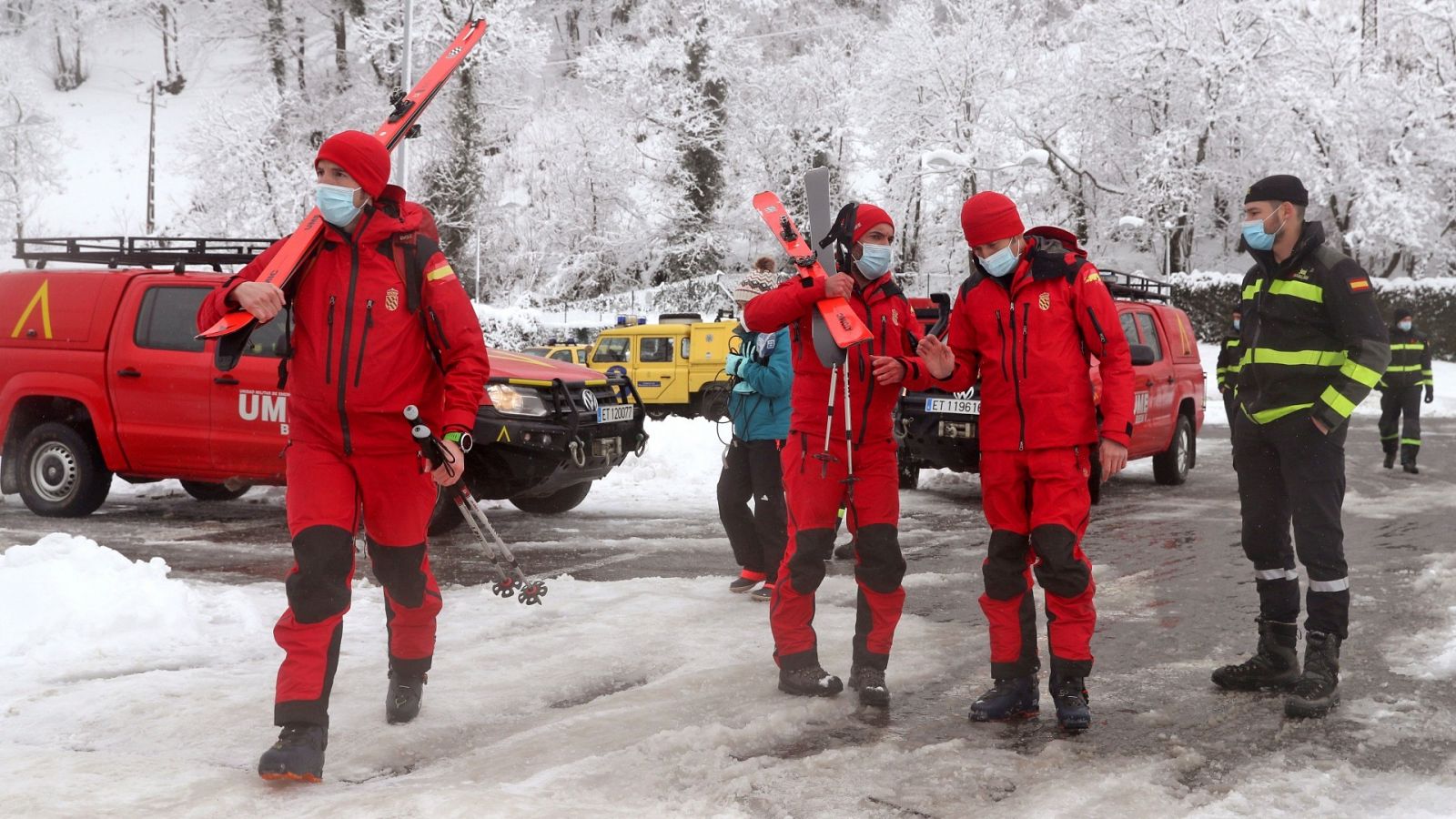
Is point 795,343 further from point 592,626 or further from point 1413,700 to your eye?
point 1413,700

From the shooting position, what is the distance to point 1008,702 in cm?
474

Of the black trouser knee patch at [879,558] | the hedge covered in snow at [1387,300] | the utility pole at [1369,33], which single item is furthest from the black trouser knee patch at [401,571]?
the utility pole at [1369,33]

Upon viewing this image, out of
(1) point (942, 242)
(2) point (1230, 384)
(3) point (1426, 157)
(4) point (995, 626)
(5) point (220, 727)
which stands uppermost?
(3) point (1426, 157)

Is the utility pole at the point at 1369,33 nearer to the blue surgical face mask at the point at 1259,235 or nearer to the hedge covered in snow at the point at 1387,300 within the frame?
the hedge covered in snow at the point at 1387,300

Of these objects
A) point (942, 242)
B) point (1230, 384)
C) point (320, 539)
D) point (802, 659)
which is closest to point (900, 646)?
point (802, 659)

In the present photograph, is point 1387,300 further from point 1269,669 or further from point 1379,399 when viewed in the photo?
point 1269,669

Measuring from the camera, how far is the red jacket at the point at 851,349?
4996 mm

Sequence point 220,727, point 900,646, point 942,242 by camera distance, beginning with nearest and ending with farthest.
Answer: point 220,727 → point 900,646 → point 942,242

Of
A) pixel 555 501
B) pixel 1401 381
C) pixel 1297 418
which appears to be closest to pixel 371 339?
pixel 1297 418

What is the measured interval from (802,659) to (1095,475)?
1.54 m

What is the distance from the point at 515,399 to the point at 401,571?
4.77m

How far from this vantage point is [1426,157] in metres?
39.5

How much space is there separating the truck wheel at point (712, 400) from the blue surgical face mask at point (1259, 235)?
14813 millimetres

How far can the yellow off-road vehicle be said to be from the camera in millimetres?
20906
